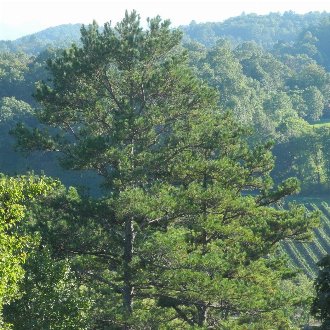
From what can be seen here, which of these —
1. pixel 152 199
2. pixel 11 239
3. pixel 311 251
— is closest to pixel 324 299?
pixel 152 199

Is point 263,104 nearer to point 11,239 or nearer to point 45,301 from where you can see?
point 45,301

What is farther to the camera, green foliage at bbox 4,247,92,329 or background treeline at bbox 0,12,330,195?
background treeline at bbox 0,12,330,195

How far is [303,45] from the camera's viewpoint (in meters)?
146

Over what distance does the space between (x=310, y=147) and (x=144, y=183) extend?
4560 cm

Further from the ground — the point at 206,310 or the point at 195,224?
the point at 195,224

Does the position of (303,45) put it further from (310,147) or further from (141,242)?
(141,242)

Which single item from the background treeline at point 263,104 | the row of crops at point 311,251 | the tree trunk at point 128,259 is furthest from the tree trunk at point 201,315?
the background treeline at point 263,104

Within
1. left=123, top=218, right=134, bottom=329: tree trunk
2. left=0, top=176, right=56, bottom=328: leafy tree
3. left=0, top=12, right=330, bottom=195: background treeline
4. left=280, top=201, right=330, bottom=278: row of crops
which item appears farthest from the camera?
left=0, top=12, right=330, bottom=195: background treeline

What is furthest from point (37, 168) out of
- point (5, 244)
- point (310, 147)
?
point (5, 244)

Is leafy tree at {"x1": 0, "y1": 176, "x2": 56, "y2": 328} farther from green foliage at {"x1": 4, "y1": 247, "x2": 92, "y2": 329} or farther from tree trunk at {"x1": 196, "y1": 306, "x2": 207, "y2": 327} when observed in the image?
tree trunk at {"x1": 196, "y1": 306, "x2": 207, "y2": 327}

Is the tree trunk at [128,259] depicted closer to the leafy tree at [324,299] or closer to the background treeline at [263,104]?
the leafy tree at [324,299]

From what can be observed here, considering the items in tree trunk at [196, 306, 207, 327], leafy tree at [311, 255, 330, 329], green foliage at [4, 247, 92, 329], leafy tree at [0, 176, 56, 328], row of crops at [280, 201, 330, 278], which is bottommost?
row of crops at [280, 201, 330, 278]

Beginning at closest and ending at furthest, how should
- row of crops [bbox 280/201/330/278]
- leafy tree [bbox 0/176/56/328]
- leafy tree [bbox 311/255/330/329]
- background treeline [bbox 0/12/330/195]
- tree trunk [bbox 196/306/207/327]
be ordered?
leafy tree [bbox 0/176/56/328]
leafy tree [bbox 311/255/330/329]
tree trunk [bbox 196/306/207/327]
row of crops [bbox 280/201/330/278]
background treeline [bbox 0/12/330/195]

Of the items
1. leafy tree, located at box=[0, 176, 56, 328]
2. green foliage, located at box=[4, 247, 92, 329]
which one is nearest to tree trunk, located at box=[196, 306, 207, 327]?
green foliage, located at box=[4, 247, 92, 329]
